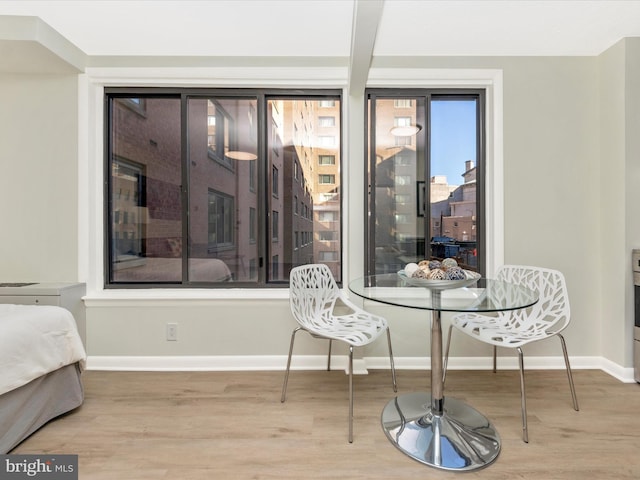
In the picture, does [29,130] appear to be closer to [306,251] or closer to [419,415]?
[306,251]

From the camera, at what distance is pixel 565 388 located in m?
2.07

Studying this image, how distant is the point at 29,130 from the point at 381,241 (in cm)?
288

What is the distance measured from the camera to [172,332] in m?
2.38

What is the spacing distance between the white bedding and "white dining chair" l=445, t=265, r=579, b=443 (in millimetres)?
2307

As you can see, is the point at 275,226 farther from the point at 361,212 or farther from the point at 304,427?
the point at 304,427

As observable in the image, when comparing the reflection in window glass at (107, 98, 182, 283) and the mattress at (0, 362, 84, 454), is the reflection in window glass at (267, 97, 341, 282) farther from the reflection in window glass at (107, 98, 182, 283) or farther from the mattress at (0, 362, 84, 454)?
the mattress at (0, 362, 84, 454)

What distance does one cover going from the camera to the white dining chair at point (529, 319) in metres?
1.72

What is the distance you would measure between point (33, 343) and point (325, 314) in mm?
1622

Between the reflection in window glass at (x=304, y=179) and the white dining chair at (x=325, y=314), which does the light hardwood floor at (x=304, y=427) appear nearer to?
the white dining chair at (x=325, y=314)

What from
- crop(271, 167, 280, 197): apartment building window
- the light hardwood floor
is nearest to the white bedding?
the light hardwood floor

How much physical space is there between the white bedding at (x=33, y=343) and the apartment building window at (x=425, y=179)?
203 centimetres

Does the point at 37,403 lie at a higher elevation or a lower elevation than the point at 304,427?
higher

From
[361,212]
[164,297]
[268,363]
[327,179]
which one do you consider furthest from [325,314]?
[164,297]

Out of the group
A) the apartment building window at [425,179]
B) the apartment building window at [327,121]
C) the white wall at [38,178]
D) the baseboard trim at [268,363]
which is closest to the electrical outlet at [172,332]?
the baseboard trim at [268,363]
